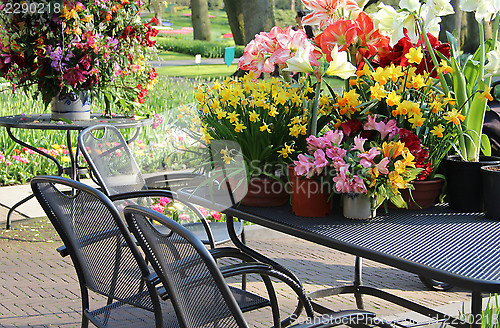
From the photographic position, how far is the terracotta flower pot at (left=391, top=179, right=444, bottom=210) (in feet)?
8.09

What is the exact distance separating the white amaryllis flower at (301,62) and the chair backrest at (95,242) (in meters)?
0.84

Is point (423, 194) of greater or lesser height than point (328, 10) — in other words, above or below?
below

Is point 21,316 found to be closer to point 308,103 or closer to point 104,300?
point 104,300

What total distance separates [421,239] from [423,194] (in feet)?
1.22

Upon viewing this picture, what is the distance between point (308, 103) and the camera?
101 inches

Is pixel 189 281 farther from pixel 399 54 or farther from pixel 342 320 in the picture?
pixel 399 54

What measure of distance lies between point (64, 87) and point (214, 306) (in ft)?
11.5

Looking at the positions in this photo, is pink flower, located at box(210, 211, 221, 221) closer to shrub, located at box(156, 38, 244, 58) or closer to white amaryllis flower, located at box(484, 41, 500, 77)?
white amaryllis flower, located at box(484, 41, 500, 77)

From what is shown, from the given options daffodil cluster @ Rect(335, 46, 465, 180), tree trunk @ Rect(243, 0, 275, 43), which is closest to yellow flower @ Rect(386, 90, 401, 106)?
daffodil cluster @ Rect(335, 46, 465, 180)

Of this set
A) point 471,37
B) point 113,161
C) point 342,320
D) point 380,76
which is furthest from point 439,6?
point 471,37

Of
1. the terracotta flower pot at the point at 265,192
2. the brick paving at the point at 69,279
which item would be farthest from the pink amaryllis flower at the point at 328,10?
the brick paving at the point at 69,279

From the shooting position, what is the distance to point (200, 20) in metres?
35.8

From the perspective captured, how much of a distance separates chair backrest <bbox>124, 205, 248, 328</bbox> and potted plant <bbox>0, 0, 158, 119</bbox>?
3.12 metres

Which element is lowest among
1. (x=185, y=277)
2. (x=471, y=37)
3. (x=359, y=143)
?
(x=185, y=277)
